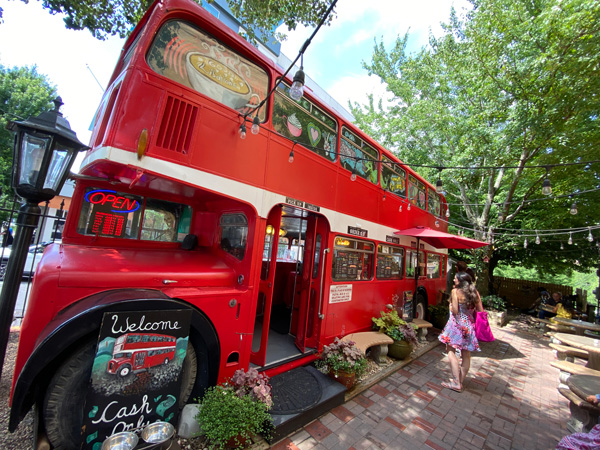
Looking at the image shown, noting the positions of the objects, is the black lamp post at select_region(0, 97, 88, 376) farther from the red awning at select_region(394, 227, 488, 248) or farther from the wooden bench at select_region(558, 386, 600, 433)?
the red awning at select_region(394, 227, 488, 248)

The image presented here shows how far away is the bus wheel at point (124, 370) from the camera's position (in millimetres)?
2131

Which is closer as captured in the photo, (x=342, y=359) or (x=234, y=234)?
(x=234, y=234)

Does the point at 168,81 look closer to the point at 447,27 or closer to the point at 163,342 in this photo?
the point at 163,342

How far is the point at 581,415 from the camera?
325 cm

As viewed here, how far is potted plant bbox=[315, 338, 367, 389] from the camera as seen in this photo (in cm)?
376

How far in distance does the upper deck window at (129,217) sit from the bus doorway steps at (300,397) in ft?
8.47

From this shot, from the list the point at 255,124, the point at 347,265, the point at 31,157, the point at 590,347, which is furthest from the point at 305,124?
the point at 590,347

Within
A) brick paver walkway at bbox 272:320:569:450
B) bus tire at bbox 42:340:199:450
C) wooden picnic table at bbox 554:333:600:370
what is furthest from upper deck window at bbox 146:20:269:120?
wooden picnic table at bbox 554:333:600:370

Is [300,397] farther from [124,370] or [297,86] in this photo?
[297,86]

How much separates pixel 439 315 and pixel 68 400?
8618 millimetres

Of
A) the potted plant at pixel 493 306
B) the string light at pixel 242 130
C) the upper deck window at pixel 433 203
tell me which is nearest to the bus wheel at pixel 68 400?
the string light at pixel 242 130

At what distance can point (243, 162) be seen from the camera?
323 cm

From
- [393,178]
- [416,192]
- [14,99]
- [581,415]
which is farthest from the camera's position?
[14,99]

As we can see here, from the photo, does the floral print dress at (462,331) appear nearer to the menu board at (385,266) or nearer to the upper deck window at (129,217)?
the menu board at (385,266)
